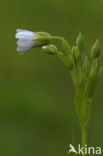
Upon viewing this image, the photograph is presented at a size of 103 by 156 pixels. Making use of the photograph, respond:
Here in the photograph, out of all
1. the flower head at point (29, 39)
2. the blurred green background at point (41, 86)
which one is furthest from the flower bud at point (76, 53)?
the blurred green background at point (41, 86)

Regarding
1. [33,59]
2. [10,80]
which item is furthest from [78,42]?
[33,59]

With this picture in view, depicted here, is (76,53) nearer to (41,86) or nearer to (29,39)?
(29,39)

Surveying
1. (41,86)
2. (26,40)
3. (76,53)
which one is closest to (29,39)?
(26,40)

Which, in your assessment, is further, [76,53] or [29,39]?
[29,39]

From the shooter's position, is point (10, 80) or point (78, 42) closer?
point (78, 42)

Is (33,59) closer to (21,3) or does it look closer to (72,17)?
(72,17)

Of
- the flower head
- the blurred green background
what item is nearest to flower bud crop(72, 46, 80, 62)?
the flower head

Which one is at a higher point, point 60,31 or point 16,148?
point 60,31

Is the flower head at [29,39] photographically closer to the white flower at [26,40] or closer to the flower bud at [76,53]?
the white flower at [26,40]

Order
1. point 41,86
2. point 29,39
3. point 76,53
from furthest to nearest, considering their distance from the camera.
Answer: point 41,86 < point 29,39 < point 76,53
